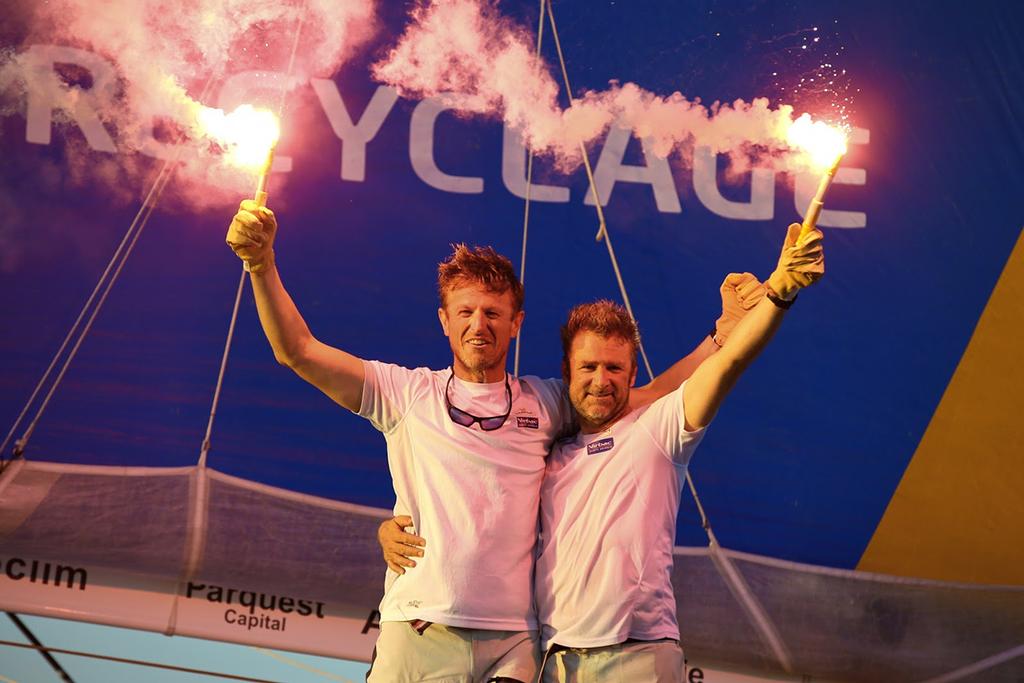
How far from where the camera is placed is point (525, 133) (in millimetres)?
3621

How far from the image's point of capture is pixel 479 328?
2.52 meters

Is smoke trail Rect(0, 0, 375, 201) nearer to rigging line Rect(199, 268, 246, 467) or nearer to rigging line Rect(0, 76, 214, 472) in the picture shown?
rigging line Rect(0, 76, 214, 472)

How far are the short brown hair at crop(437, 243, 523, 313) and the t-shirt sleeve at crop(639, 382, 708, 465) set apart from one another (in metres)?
0.42

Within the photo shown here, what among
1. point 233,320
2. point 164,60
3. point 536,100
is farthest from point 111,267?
point 536,100

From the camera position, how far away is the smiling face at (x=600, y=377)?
247 centimetres

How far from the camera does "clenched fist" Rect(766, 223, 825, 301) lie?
2.13 meters

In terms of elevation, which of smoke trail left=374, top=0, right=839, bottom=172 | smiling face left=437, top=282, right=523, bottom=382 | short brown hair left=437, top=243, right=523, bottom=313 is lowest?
smiling face left=437, top=282, right=523, bottom=382

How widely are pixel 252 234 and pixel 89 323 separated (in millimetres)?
1654

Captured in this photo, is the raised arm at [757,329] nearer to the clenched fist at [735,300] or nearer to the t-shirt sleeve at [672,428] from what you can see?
the t-shirt sleeve at [672,428]

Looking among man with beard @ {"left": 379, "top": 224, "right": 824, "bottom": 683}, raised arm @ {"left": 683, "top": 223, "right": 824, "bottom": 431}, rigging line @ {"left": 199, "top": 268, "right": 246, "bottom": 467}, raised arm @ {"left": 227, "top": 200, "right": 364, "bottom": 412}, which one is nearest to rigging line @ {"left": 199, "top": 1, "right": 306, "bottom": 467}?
rigging line @ {"left": 199, "top": 268, "right": 246, "bottom": 467}

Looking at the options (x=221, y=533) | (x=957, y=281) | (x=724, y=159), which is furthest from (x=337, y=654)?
(x=957, y=281)

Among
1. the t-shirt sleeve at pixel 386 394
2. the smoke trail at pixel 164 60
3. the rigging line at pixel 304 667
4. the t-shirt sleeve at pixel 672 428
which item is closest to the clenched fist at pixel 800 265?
the t-shirt sleeve at pixel 672 428

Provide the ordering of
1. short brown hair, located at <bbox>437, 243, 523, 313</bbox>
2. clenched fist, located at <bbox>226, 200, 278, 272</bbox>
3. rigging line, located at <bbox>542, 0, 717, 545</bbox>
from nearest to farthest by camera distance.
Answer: clenched fist, located at <bbox>226, 200, 278, 272</bbox>, short brown hair, located at <bbox>437, 243, 523, 313</bbox>, rigging line, located at <bbox>542, 0, 717, 545</bbox>

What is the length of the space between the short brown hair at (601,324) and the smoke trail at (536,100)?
115 cm
